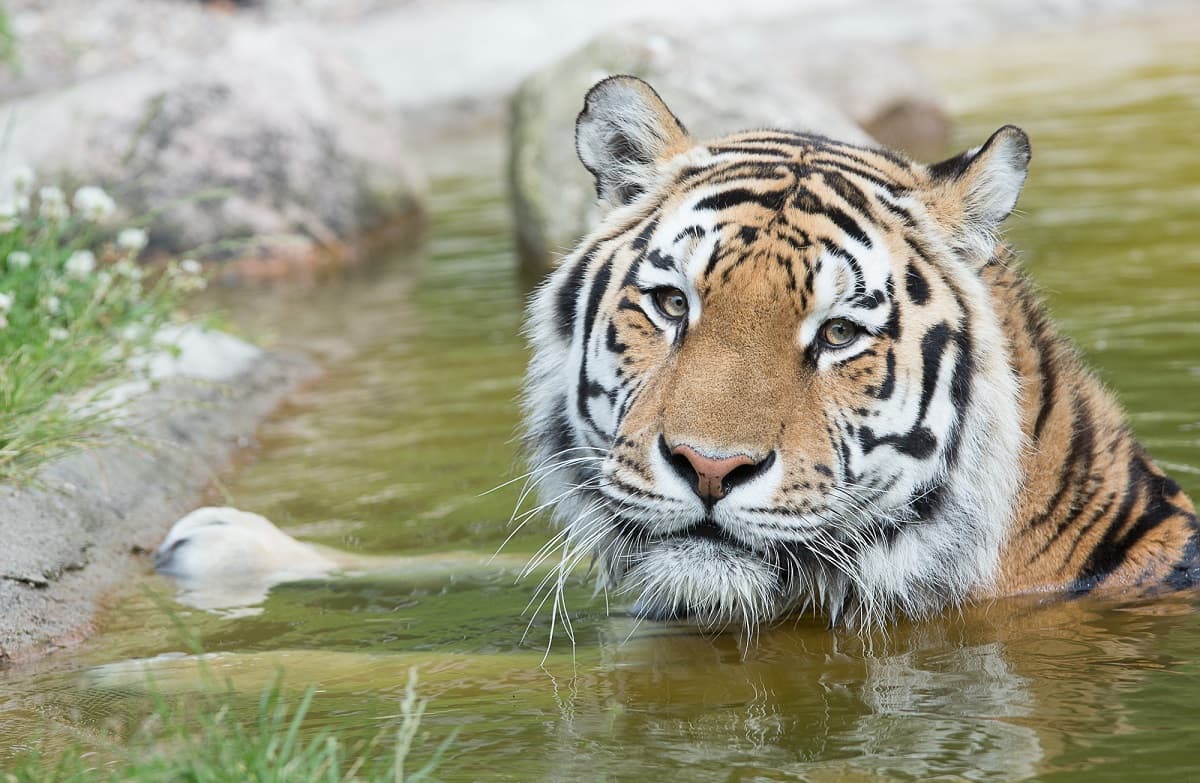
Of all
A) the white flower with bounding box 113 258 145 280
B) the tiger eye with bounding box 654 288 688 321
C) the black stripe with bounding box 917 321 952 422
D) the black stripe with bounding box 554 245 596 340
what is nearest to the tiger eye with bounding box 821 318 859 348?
the black stripe with bounding box 917 321 952 422

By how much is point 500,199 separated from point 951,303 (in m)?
8.37

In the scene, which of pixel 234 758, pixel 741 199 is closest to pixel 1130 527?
pixel 741 199

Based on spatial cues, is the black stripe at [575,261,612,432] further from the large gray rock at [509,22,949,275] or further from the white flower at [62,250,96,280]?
the large gray rock at [509,22,949,275]

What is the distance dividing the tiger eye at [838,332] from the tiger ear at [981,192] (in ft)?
1.22

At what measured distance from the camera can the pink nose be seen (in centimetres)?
290

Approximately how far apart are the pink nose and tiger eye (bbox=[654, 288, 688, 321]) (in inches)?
16.4

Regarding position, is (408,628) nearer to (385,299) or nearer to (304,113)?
(385,299)

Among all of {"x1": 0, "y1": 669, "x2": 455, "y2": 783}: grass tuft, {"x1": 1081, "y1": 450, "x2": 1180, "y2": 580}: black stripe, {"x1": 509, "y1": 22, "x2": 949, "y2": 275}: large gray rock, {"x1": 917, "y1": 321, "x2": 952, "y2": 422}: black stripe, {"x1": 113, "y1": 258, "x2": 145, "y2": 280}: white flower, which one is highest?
{"x1": 509, "y1": 22, "x2": 949, "y2": 275}: large gray rock

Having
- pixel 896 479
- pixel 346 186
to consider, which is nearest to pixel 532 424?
pixel 896 479

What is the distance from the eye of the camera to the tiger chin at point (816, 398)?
306 cm

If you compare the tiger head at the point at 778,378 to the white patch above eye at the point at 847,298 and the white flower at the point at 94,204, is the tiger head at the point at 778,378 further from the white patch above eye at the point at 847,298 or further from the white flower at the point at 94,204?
the white flower at the point at 94,204

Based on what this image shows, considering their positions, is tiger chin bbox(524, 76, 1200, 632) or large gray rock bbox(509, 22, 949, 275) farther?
large gray rock bbox(509, 22, 949, 275)

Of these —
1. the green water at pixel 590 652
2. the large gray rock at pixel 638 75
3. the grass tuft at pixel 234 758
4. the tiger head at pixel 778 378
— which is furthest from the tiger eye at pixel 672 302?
the large gray rock at pixel 638 75

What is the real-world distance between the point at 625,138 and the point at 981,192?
0.84 metres
